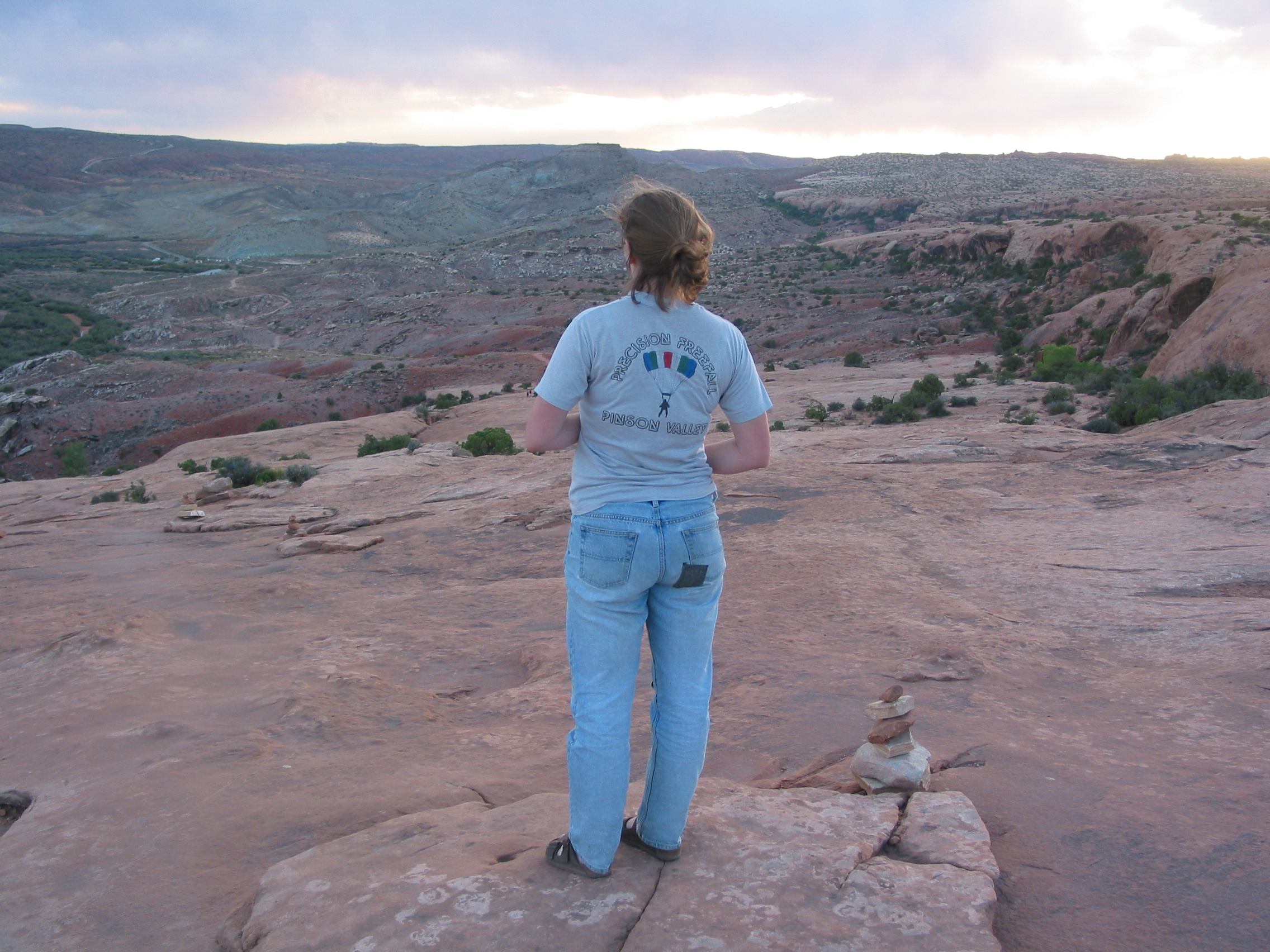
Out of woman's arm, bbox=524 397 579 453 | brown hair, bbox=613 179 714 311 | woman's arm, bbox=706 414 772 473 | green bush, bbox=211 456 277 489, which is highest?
brown hair, bbox=613 179 714 311

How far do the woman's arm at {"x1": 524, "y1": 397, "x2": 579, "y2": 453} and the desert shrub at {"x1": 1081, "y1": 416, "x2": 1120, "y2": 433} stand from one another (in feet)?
32.1

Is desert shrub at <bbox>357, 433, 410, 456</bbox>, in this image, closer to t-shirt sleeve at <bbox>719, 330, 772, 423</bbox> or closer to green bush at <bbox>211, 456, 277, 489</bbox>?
green bush at <bbox>211, 456, 277, 489</bbox>

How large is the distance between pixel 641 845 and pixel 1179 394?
11.4 metres

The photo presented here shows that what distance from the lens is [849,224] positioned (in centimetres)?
6438

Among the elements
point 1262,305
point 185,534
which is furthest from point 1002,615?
point 1262,305

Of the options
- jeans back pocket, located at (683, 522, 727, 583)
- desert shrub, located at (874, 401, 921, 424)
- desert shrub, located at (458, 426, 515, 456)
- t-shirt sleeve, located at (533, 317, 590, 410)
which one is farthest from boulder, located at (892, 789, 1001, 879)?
desert shrub, located at (458, 426, 515, 456)

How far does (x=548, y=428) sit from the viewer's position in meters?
2.22

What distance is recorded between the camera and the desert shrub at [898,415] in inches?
527

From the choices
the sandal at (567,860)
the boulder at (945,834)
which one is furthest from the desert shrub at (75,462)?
the boulder at (945,834)

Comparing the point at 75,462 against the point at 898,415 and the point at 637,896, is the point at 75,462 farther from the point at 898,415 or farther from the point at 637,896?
the point at 637,896

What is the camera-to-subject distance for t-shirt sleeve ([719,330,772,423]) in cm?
232

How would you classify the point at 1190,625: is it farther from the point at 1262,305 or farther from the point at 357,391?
the point at 357,391

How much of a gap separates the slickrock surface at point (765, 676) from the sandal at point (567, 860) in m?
0.69

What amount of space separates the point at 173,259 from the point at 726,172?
196 ft
